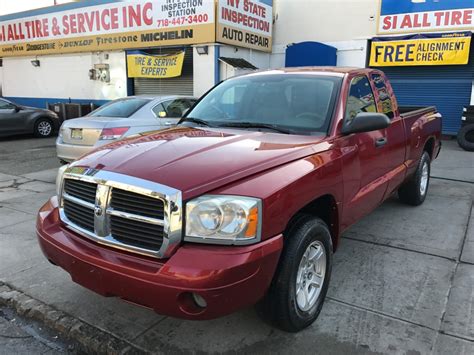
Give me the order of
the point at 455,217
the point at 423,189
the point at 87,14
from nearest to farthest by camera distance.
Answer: the point at 455,217, the point at 423,189, the point at 87,14

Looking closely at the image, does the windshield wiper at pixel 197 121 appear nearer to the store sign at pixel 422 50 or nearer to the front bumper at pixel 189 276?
the front bumper at pixel 189 276

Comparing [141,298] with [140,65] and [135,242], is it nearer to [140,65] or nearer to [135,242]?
[135,242]

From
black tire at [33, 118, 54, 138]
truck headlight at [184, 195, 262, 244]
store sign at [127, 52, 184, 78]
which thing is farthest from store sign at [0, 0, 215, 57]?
truck headlight at [184, 195, 262, 244]

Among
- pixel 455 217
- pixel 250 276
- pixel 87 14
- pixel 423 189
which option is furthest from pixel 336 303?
pixel 87 14

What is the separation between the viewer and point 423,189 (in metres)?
6.00

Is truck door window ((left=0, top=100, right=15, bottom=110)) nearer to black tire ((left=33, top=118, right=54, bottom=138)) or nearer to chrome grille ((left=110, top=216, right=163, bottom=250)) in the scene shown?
black tire ((left=33, top=118, right=54, bottom=138))

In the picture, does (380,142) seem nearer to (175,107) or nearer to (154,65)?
(175,107)

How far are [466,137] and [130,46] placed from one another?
11123 millimetres

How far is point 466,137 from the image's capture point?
11.1 metres

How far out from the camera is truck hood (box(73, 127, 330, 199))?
2.35 m

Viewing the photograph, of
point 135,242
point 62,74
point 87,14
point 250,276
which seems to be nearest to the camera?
point 250,276

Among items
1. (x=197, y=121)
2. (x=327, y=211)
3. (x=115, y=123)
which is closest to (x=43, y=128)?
(x=115, y=123)

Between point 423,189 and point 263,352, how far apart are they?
4.33 metres

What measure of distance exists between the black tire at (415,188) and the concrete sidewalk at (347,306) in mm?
706
